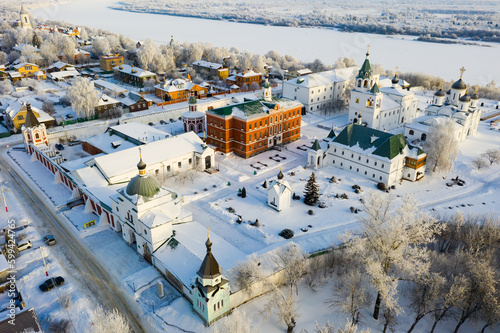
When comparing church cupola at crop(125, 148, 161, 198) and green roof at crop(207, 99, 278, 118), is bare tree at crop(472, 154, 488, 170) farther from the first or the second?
church cupola at crop(125, 148, 161, 198)

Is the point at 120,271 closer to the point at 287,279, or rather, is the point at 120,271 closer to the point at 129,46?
the point at 287,279

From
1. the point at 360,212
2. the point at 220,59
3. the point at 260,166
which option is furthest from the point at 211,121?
the point at 220,59

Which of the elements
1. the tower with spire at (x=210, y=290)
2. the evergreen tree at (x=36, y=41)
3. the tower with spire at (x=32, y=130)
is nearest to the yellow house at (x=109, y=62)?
the evergreen tree at (x=36, y=41)

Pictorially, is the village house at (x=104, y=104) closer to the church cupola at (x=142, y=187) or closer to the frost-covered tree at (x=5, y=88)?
the frost-covered tree at (x=5, y=88)

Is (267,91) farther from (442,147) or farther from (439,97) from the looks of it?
(439,97)

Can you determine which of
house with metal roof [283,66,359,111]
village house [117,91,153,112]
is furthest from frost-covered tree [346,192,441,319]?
village house [117,91,153,112]

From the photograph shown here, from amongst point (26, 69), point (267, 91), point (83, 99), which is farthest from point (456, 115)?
point (26, 69)
